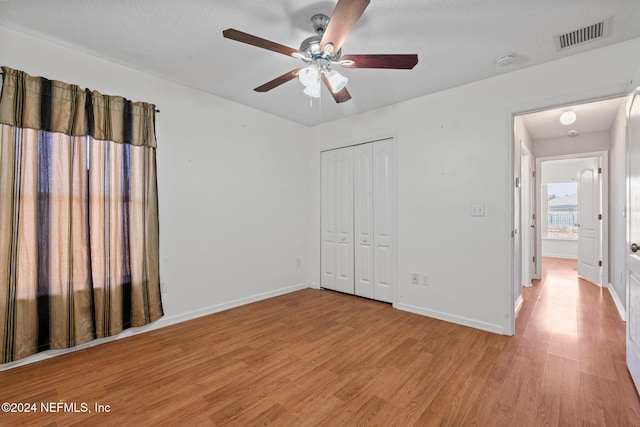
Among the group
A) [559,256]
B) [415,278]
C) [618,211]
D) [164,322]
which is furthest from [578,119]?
[164,322]

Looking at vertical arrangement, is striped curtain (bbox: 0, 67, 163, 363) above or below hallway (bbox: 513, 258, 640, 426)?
above

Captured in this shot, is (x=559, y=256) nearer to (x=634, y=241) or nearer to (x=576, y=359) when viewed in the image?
(x=576, y=359)

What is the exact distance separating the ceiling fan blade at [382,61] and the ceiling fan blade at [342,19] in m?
0.20

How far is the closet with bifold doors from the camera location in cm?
379

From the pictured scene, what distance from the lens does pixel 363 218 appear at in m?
4.05

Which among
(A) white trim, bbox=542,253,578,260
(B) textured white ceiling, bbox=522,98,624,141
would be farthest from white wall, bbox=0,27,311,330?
(A) white trim, bbox=542,253,578,260

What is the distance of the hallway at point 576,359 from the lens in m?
1.75

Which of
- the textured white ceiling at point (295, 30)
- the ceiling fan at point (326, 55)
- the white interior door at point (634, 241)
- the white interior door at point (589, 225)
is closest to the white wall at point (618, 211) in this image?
the white interior door at point (589, 225)

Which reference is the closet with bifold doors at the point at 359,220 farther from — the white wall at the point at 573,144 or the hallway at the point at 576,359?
the white wall at the point at 573,144

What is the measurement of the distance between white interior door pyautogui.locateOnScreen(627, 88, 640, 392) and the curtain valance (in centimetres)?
401

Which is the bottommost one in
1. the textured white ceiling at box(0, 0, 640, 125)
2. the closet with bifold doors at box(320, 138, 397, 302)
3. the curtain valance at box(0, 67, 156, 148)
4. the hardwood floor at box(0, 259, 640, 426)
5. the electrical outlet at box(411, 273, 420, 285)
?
the hardwood floor at box(0, 259, 640, 426)

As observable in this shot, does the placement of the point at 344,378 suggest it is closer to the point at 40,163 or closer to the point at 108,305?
the point at 108,305

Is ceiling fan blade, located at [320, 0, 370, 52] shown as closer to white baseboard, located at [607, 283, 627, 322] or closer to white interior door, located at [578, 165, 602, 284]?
white baseboard, located at [607, 283, 627, 322]

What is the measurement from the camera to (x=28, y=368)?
221 centimetres
